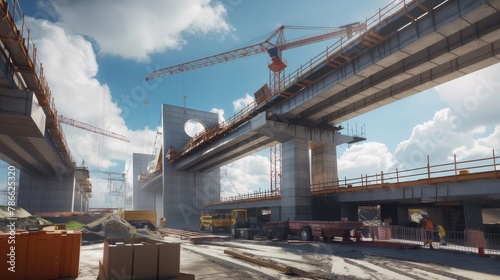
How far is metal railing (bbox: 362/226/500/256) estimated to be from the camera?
18312 millimetres

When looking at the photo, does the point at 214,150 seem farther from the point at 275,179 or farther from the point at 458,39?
the point at 458,39

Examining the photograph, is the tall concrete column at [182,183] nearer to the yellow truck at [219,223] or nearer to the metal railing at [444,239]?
the yellow truck at [219,223]

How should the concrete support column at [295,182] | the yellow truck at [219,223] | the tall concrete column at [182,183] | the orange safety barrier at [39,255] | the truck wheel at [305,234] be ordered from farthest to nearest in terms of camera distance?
the tall concrete column at [182,183], the yellow truck at [219,223], the concrete support column at [295,182], the truck wheel at [305,234], the orange safety barrier at [39,255]

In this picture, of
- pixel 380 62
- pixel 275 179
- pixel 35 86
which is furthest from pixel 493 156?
pixel 275 179

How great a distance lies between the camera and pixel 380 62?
2116 centimetres

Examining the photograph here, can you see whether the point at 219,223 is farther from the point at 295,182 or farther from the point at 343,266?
the point at 343,266

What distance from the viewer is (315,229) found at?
23.0 meters

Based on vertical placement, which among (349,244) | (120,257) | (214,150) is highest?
(214,150)

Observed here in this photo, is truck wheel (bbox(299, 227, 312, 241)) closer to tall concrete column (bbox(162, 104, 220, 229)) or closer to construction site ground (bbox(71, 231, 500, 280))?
construction site ground (bbox(71, 231, 500, 280))

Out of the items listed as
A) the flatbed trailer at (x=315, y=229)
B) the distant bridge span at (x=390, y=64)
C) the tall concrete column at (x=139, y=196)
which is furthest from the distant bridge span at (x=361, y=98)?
the tall concrete column at (x=139, y=196)

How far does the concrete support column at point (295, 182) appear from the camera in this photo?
99.7 ft

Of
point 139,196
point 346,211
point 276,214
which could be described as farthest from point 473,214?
point 139,196

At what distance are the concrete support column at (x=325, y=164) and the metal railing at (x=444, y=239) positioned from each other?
386 inches

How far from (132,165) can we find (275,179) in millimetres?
58815
